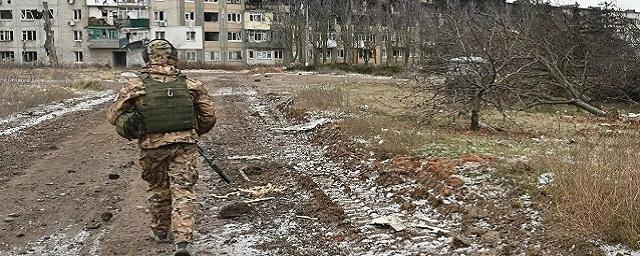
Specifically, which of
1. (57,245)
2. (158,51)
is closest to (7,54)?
(57,245)

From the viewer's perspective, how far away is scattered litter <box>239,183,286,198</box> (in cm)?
825

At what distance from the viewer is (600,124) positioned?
1512cm

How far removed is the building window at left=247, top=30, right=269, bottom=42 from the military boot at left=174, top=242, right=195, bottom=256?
76201 mm

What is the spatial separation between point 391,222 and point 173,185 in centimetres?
211

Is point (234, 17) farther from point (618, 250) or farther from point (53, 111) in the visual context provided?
point (618, 250)

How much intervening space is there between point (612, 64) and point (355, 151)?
40.8ft

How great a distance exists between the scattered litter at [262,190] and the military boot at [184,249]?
2.63 metres

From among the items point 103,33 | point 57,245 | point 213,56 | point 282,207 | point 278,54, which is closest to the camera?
point 57,245

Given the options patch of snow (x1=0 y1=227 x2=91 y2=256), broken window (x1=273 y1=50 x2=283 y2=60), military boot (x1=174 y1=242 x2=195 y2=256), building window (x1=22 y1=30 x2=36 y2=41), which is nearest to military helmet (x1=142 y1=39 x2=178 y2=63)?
military boot (x1=174 y1=242 x2=195 y2=256)

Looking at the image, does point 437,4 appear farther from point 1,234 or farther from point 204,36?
point 1,234

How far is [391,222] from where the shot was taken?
6527 millimetres

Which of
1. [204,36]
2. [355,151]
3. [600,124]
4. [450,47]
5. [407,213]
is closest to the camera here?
[407,213]

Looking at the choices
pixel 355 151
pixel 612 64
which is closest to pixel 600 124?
pixel 612 64

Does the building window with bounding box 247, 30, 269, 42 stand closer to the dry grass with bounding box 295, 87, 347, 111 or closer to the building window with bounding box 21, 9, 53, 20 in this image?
the building window with bounding box 21, 9, 53, 20
